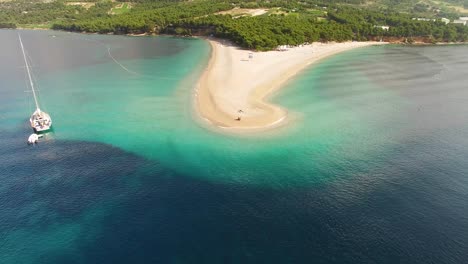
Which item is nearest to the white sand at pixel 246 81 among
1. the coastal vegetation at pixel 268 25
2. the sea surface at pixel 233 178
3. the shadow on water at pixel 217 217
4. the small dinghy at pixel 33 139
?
the sea surface at pixel 233 178

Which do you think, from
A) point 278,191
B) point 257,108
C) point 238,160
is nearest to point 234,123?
point 257,108

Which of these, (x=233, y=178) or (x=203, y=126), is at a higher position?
(x=203, y=126)

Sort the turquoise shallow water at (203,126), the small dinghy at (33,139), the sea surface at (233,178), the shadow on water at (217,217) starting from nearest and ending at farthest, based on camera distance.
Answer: the shadow on water at (217,217), the sea surface at (233,178), the turquoise shallow water at (203,126), the small dinghy at (33,139)

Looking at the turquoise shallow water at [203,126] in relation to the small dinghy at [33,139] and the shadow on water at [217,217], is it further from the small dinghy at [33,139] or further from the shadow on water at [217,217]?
the shadow on water at [217,217]

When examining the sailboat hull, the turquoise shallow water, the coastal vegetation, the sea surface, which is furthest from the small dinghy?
the coastal vegetation

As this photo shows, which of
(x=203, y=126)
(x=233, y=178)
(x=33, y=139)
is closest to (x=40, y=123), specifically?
(x=33, y=139)

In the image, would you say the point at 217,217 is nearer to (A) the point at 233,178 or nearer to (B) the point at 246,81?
(A) the point at 233,178
